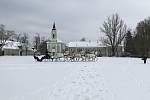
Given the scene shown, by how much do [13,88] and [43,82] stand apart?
1976mm

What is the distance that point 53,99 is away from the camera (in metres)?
8.48

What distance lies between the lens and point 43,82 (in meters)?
11.8

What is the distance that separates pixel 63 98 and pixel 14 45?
9902 cm

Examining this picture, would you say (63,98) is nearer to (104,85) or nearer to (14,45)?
(104,85)

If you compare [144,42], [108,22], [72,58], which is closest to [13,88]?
[72,58]

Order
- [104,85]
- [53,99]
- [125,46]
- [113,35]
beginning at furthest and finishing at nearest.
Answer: [125,46] → [113,35] → [104,85] → [53,99]

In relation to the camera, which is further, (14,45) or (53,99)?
(14,45)

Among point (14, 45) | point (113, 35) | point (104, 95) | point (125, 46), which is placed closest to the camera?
point (104, 95)

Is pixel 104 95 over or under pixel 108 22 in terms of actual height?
under

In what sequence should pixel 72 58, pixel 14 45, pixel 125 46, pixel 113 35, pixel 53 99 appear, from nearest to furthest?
pixel 53 99 → pixel 72 58 → pixel 113 35 → pixel 125 46 → pixel 14 45

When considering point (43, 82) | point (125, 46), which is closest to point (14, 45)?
point (125, 46)

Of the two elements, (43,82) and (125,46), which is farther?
(125,46)

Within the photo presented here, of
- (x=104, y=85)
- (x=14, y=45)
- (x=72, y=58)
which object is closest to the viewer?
(x=104, y=85)

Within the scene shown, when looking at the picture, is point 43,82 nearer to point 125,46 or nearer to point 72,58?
point 72,58
